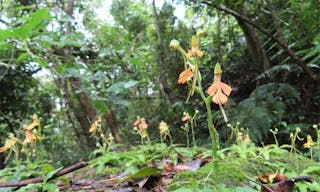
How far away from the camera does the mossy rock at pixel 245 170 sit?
150 cm

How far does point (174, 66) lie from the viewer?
5.84m

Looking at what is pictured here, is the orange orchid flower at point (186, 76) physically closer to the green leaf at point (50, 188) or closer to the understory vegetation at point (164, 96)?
the understory vegetation at point (164, 96)

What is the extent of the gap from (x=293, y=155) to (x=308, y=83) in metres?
3.25

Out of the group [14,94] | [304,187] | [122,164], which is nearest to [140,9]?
[14,94]

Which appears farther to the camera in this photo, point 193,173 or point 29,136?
point 29,136

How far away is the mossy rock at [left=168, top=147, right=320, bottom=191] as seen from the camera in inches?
58.9

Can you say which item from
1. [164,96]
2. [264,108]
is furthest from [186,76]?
[164,96]

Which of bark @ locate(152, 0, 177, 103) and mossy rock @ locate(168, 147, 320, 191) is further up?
bark @ locate(152, 0, 177, 103)

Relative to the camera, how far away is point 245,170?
1716 millimetres

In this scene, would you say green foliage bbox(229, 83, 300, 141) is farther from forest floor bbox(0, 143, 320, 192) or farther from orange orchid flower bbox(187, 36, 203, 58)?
orange orchid flower bbox(187, 36, 203, 58)

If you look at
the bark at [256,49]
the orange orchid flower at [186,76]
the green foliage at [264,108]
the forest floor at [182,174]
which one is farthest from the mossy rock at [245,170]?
the bark at [256,49]

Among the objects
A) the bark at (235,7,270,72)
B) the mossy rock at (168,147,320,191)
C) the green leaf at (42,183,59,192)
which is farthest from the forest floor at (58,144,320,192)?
the bark at (235,7,270,72)

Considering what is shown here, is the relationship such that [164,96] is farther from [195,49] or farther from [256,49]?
[195,49]

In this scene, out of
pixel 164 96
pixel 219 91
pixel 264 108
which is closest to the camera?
pixel 219 91
